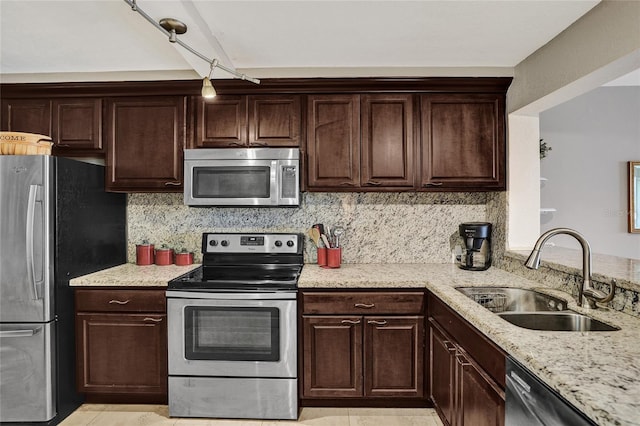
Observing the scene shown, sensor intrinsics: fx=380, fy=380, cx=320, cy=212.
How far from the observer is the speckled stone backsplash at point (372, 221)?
3059 mm

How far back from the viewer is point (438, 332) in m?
2.18

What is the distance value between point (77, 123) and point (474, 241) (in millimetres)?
3017

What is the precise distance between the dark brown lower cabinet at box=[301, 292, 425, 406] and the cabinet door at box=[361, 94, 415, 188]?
858 millimetres

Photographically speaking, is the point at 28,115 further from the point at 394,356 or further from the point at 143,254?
the point at 394,356

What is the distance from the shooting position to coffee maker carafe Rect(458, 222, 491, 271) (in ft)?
8.79

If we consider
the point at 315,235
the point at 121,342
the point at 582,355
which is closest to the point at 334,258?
the point at 315,235

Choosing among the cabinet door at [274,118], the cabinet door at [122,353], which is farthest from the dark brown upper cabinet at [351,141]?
the cabinet door at [122,353]

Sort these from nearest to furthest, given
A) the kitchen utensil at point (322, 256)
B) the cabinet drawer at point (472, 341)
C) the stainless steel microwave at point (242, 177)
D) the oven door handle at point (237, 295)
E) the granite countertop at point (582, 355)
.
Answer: the granite countertop at point (582, 355), the cabinet drawer at point (472, 341), the oven door handle at point (237, 295), the stainless steel microwave at point (242, 177), the kitchen utensil at point (322, 256)

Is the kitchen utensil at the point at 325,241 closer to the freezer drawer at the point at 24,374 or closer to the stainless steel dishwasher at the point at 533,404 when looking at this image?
the stainless steel dishwasher at the point at 533,404

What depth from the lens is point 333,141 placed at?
2750 mm

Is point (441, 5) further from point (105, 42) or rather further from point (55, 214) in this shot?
point (55, 214)

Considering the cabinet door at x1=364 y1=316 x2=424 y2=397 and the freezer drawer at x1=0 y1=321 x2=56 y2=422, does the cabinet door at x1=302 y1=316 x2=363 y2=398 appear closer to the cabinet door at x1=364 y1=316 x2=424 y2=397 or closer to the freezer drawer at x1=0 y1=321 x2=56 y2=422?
the cabinet door at x1=364 y1=316 x2=424 y2=397

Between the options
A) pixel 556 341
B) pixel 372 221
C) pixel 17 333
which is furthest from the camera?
pixel 372 221

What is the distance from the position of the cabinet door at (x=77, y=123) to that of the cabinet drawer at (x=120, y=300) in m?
1.09
